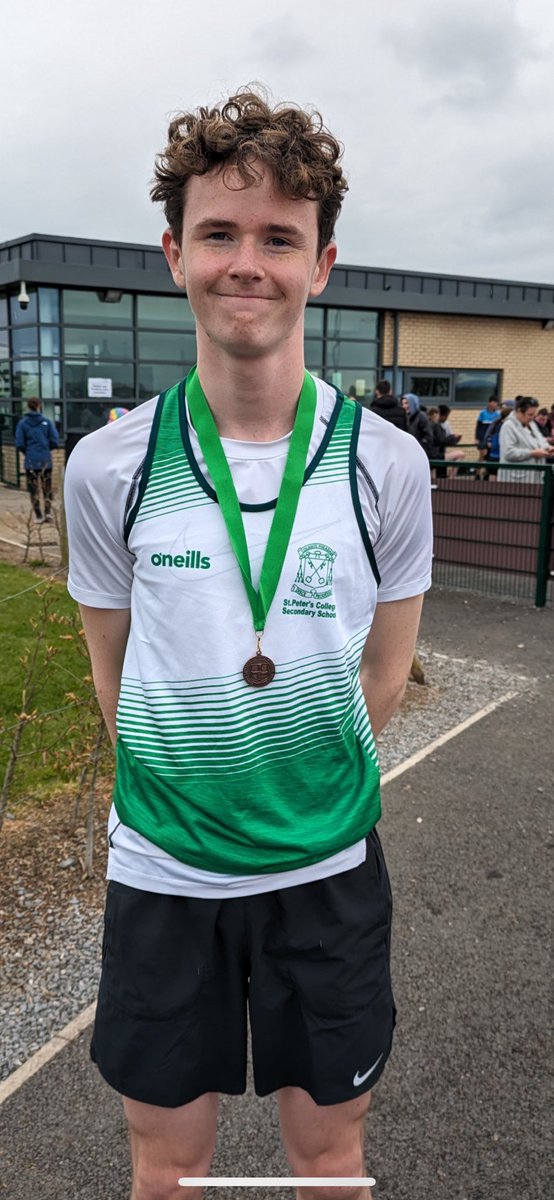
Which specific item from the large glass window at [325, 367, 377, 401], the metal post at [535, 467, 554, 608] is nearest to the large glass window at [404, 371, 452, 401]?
the large glass window at [325, 367, 377, 401]

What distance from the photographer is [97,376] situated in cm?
1964

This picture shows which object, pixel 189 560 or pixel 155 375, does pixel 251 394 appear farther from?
pixel 155 375

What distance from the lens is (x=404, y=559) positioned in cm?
Result: 192

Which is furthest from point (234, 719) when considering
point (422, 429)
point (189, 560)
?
point (422, 429)

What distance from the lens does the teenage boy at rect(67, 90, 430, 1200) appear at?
1695 mm

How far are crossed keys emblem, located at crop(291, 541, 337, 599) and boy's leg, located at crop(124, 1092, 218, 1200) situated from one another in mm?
1045

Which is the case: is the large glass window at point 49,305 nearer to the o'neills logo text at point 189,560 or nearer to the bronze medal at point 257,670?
the o'neills logo text at point 189,560

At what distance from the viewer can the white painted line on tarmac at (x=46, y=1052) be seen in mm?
2814

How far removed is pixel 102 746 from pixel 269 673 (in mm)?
3041

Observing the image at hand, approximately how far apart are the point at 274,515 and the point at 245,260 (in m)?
0.46

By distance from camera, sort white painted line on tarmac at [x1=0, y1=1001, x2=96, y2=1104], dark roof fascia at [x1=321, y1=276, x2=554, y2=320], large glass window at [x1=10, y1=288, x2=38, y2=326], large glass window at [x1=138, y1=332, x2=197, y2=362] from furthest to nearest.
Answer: dark roof fascia at [x1=321, y1=276, x2=554, y2=320] → large glass window at [x1=138, y1=332, x2=197, y2=362] → large glass window at [x1=10, y1=288, x2=38, y2=326] → white painted line on tarmac at [x1=0, y1=1001, x2=96, y2=1104]

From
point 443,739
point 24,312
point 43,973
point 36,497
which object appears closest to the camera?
point 43,973

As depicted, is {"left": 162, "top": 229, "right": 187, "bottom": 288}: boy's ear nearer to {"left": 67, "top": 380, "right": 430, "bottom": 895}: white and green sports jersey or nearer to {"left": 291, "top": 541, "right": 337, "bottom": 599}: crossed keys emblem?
{"left": 67, "top": 380, "right": 430, "bottom": 895}: white and green sports jersey

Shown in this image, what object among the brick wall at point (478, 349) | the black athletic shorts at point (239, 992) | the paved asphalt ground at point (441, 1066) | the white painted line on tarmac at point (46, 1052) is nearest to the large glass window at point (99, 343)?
the brick wall at point (478, 349)
